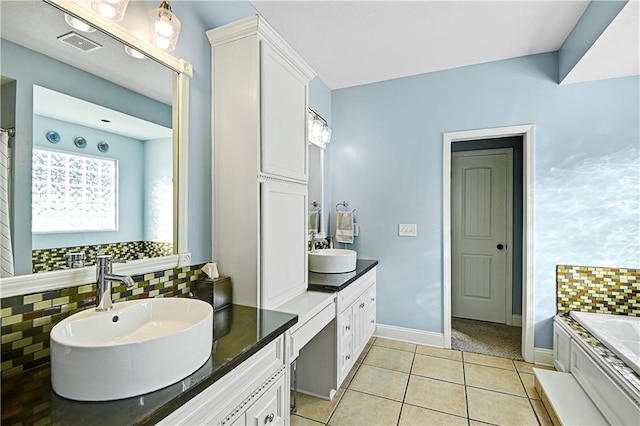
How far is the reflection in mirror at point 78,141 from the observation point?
99cm

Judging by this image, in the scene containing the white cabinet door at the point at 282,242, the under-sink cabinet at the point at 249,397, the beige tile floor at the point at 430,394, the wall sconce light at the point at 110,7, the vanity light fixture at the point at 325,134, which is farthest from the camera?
the vanity light fixture at the point at 325,134

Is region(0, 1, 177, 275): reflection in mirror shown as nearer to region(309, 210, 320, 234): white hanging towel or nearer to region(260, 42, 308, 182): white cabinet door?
region(260, 42, 308, 182): white cabinet door

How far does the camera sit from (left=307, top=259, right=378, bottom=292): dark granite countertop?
6.68ft

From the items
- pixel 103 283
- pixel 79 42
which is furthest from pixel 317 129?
pixel 103 283

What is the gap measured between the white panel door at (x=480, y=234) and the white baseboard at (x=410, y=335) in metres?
1.02

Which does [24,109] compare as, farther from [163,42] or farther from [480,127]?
[480,127]

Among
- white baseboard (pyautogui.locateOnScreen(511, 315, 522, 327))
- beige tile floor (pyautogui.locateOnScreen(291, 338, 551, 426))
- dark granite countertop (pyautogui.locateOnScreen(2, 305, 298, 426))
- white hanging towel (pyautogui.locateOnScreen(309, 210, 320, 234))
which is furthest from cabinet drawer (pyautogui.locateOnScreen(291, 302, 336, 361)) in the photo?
white baseboard (pyautogui.locateOnScreen(511, 315, 522, 327))

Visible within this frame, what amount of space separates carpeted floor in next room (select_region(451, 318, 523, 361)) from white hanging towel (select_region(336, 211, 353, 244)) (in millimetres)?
1451

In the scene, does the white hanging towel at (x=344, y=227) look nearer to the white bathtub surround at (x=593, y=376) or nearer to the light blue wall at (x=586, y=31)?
the white bathtub surround at (x=593, y=376)

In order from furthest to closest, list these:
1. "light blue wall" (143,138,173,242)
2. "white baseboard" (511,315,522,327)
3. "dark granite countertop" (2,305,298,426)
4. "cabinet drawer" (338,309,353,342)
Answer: "white baseboard" (511,315,522,327) → "cabinet drawer" (338,309,353,342) → "light blue wall" (143,138,173,242) → "dark granite countertop" (2,305,298,426)

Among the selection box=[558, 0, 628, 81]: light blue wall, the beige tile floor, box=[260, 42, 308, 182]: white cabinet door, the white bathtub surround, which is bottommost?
the beige tile floor

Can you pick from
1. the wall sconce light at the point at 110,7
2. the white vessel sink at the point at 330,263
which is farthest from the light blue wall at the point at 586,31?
the wall sconce light at the point at 110,7

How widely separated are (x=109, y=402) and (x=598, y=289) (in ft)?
10.6

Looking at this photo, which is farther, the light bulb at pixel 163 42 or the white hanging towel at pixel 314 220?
the white hanging towel at pixel 314 220
